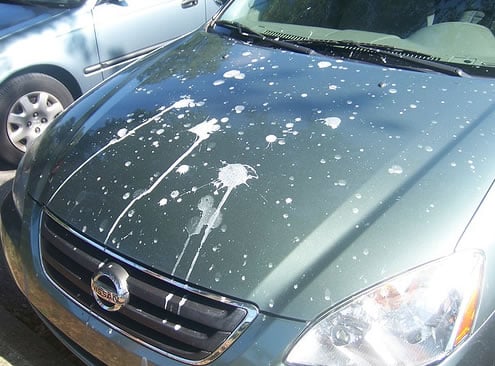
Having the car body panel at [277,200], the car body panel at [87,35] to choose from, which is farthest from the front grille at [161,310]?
the car body panel at [87,35]

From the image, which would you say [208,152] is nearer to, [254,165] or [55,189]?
[254,165]

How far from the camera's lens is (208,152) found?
77.7 inches

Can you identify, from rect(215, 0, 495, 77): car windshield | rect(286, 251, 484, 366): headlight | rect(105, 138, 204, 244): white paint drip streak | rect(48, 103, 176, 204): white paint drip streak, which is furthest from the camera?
rect(215, 0, 495, 77): car windshield

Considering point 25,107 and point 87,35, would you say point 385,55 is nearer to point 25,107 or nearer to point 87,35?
point 87,35

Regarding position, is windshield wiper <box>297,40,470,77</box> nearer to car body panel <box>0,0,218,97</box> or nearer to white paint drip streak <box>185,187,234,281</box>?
white paint drip streak <box>185,187,234,281</box>

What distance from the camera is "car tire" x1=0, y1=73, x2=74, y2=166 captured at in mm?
3797

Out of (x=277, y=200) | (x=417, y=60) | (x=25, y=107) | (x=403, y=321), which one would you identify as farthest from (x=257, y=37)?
(x=25, y=107)

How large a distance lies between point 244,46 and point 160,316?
1.49 m

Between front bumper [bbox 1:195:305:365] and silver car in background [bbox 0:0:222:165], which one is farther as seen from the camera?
silver car in background [bbox 0:0:222:165]

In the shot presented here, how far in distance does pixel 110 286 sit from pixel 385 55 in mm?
1466

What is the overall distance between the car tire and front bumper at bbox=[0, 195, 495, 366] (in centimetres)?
173

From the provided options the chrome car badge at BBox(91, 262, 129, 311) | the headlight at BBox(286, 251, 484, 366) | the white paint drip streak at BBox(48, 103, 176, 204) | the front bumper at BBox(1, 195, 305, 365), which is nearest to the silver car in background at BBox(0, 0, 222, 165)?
the front bumper at BBox(1, 195, 305, 365)

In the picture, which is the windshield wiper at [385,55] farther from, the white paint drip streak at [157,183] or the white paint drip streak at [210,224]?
the white paint drip streak at [210,224]

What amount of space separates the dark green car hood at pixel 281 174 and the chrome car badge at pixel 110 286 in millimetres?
61
